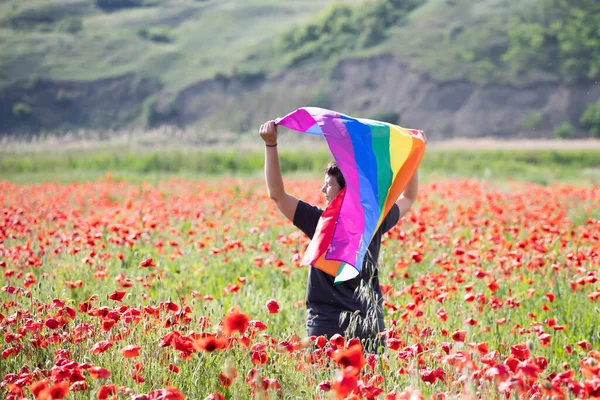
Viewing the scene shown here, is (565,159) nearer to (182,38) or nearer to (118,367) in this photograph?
(118,367)

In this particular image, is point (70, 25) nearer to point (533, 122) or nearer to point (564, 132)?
point (533, 122)

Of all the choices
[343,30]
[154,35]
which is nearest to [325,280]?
[343,30]

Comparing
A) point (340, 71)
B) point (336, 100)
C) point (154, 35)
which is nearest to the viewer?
point (336, 100)

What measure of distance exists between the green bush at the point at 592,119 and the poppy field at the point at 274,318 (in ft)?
197

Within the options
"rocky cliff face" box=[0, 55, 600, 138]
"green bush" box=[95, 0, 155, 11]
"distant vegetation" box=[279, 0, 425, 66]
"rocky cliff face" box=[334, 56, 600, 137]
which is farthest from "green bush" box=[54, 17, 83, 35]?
"rocky cliff face" box=[334, 56, 600, 137]

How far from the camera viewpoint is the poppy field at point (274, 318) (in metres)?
2.67

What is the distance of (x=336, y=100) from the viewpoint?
7675 centimetres

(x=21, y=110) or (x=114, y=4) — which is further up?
(x=114, y=4)

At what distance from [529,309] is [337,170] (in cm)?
214

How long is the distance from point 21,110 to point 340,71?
120 ft

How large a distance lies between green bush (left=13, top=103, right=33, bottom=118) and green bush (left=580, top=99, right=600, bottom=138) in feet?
195

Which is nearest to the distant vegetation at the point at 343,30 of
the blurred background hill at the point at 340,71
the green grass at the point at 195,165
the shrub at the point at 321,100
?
the blurred background hill at the point at 340,71

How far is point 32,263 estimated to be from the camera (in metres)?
5.04

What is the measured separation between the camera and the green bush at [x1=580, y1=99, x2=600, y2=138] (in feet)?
214
